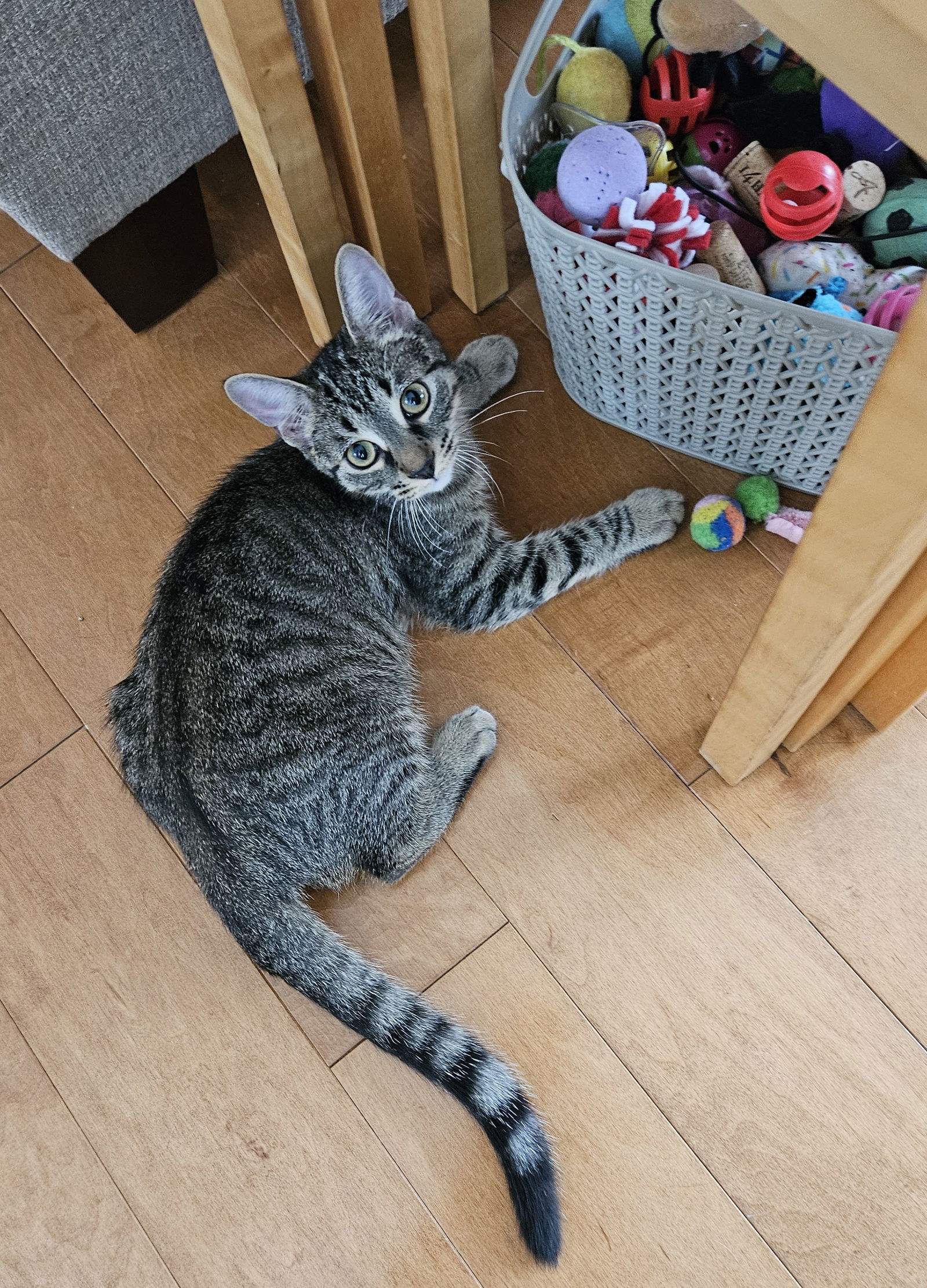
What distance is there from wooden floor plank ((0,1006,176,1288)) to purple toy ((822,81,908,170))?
4.90 ft

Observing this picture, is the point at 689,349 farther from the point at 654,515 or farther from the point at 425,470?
the point at 425,470

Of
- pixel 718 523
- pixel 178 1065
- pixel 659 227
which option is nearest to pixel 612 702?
pixel 718 523

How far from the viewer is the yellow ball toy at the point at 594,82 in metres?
1.18

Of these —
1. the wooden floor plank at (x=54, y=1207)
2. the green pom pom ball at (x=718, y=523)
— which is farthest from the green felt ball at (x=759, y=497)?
the wooden floor plank at (x=54, y=1207)

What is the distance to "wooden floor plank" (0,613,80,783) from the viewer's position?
1.36 metres

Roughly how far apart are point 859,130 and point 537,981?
1.08 m

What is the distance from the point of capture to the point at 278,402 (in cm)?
110

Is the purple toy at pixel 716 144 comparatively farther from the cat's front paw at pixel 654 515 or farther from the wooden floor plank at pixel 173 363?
the wooden floor plank at pixel 173 363

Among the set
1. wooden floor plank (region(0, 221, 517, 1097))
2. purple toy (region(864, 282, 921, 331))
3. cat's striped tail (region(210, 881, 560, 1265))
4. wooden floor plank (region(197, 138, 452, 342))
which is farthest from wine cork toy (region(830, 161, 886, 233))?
cat's striped tail (region(210, 881, 560, 1265))

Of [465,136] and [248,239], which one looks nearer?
[465,136]

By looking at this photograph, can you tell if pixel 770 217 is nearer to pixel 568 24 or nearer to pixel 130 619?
pixel 568 24

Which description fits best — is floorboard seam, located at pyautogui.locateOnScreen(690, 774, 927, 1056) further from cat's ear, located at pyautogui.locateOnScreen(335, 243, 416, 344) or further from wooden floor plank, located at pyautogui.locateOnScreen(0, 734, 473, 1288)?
cat's ear, located at pyautogui.locateOnScreen(335, 243, 416, 344)

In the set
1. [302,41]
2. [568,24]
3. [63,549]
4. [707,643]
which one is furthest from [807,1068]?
[568,24]

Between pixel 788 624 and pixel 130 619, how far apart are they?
0.95 m
